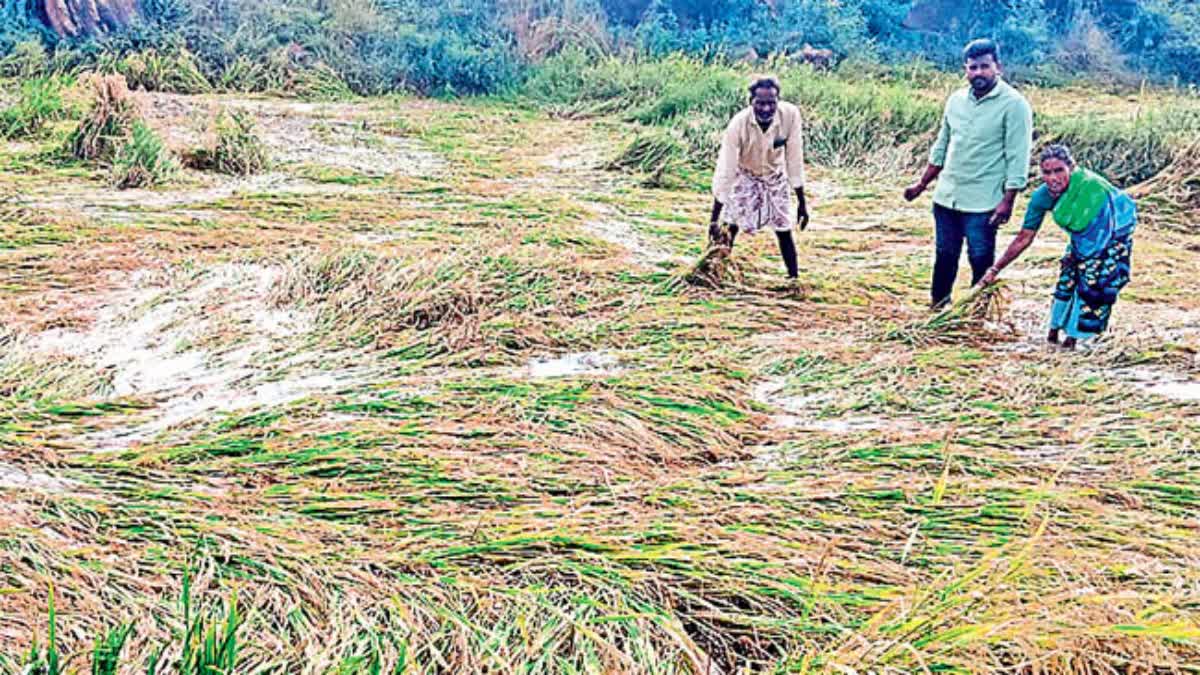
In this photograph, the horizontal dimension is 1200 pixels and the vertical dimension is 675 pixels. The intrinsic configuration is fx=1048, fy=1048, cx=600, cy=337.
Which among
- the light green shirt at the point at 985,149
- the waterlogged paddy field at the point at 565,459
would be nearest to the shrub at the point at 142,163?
the waterlogged paddy field at the point at 565,459

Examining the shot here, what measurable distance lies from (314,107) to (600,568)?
9.95 metres

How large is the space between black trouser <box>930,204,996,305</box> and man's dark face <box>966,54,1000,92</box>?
533mm

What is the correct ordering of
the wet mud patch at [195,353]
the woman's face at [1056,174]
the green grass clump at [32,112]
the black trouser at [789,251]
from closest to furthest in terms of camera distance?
the wet mud patch at [195,353] < the woman's face at [1056,174] < the black trouser at [789,251] < the green grass clump at [32,112]

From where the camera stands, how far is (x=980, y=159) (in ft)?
14.3

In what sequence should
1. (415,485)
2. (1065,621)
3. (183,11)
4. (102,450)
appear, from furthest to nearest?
(183,11), (102,450), (415,485), (1065,621)

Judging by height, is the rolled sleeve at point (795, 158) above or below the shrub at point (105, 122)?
above

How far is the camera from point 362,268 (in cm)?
473

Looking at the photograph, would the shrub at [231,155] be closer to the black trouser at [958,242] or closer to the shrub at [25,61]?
the black trouser at [958,242]

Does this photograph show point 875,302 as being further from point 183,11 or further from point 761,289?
point 183,11

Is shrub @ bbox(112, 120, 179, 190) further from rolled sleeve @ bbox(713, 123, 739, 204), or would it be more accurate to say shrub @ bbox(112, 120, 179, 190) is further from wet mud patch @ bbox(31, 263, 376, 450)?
rolled sleeve @ bbox(713, 123, 739, 204)

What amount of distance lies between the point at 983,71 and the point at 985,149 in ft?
1.04

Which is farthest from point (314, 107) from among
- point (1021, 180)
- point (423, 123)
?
point (1021, 180)

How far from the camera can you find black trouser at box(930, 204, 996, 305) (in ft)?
14.6

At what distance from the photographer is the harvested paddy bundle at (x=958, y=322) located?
14.1 ft
